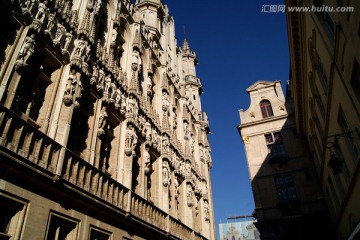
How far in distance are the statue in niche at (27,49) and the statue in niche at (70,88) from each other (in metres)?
1.82

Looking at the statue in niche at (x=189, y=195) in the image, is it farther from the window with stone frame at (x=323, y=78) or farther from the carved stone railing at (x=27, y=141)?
the carved stone railing at (x=27, y=141)

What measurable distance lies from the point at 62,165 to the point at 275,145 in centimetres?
3111

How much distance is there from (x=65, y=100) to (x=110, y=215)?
4.69 meters

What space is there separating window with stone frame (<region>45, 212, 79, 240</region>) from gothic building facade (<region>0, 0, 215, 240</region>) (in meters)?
0.03

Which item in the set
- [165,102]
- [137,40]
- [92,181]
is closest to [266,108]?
[165,102]

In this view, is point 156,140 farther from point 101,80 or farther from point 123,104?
point 101,80

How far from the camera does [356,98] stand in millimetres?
11055

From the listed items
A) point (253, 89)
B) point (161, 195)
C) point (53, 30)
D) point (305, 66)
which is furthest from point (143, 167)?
point (253, 89)

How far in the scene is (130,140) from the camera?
1455cm

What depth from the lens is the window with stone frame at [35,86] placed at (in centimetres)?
A: 954

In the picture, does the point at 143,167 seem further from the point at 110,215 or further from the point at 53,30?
the point at 53,30

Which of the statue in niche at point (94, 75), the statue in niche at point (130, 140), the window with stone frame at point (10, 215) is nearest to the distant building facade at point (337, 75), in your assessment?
the statue in niche at point (130, 140)

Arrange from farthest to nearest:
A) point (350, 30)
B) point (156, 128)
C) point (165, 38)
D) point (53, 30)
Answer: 1. point (165, 38)
2. point (156, 128)
3. point (53, 30)
4. point (350, 30)

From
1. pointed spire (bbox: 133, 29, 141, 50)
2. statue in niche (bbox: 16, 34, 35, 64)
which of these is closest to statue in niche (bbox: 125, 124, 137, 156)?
statue in niche (bbox: 16, 34, 35, 64)
